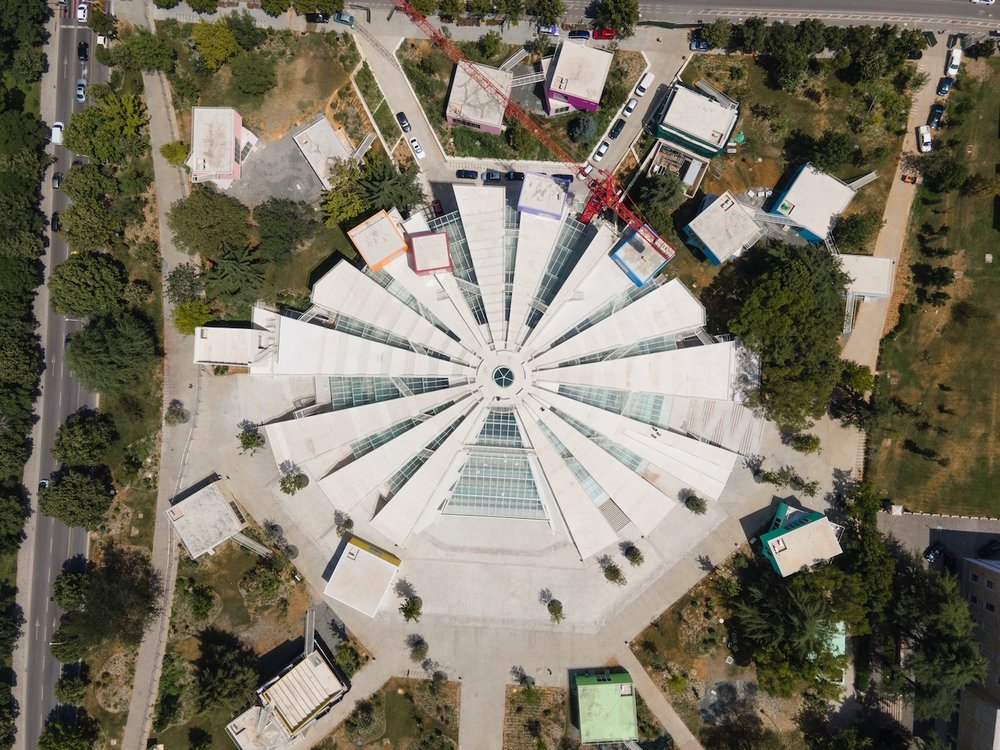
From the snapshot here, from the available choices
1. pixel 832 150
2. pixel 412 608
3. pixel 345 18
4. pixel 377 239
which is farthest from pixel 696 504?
pixel 345 18

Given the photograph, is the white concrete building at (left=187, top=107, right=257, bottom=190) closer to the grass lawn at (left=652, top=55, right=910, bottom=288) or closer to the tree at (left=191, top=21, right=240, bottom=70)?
the tree at (left=191, top=21, right=240, bottom=70)

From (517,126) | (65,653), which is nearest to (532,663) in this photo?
(65,653)

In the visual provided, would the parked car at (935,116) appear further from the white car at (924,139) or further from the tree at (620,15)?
the tree at (620,15)

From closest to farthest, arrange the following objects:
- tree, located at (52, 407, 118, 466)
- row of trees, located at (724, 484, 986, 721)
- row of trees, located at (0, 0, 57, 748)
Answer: row of trees, located at (724, 484, 986, 721)
tree, located at (52, 407, 118, 466)
row of trees, located at (0, 0, 57, 748)

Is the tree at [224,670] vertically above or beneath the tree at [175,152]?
beneath

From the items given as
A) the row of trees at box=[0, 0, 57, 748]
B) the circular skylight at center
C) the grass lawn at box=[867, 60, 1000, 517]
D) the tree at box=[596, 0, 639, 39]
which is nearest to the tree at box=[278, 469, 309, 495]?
the circular skylight at center

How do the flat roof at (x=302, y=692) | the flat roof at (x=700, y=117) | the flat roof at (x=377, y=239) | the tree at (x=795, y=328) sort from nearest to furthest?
the tree at (x=795, y=328)
the flat roof at (x=377, y=239)
the flat roof at (x=700, y=117)
the flat roof at (x=302, y=692)

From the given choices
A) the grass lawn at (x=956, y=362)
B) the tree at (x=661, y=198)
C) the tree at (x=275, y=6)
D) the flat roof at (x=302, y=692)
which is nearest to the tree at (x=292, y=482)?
the flat roof at (x=302, y=692)

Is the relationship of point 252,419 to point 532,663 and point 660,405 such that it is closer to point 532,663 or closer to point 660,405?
point 532,663
